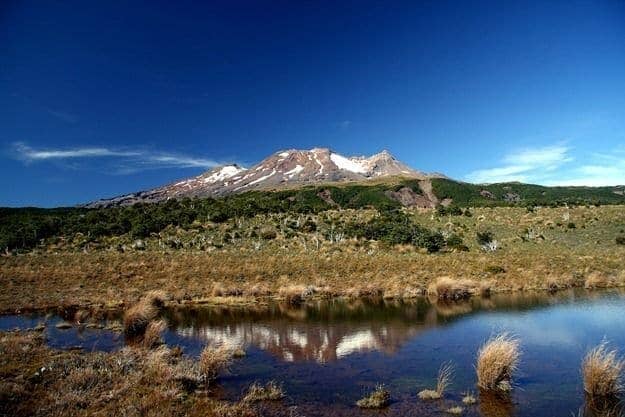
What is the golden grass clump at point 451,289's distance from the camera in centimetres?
3083

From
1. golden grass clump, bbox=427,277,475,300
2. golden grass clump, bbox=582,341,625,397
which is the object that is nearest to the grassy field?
golden grass clump, bbox=427,277,475,300

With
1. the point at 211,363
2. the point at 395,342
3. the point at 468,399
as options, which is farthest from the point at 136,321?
the point at 468,399

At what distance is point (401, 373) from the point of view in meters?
14.7

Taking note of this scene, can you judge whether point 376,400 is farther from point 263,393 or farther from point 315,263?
point 315,263

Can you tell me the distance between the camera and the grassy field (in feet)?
110

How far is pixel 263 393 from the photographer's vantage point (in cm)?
1291

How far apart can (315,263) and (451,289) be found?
1461cm

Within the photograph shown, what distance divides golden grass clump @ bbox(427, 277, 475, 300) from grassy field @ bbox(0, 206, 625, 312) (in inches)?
9.2

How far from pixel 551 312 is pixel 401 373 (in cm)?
1292

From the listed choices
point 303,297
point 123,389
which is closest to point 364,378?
point 123,389

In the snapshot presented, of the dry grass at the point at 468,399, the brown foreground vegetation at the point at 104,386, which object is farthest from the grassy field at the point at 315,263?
the dry grass at the point at 468,399

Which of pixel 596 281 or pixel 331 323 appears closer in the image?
pixel 331 323

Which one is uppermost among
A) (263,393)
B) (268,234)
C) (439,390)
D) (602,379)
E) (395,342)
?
(268,234)

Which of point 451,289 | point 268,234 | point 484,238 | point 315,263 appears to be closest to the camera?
point 451,289
